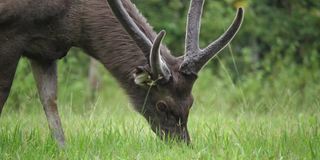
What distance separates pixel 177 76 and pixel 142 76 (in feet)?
1.09

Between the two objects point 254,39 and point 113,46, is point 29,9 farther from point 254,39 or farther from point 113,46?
point 254,39

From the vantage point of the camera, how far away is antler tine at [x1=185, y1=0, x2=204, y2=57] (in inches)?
254

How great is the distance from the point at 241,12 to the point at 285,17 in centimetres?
864

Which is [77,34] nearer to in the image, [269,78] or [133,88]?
[133,88]

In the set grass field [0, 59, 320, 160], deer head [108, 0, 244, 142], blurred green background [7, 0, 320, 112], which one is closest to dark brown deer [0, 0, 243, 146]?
deer head [108, 0, 244, 142]

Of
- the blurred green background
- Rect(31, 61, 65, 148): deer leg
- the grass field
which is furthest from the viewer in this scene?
the blurred green background

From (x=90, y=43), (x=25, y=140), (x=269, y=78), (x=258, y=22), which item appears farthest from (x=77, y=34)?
(x=258, y=22)

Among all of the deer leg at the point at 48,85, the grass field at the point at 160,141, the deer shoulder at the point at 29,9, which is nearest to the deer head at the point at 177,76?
the grass field at the point at 160,141

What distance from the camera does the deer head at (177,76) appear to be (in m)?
6.39

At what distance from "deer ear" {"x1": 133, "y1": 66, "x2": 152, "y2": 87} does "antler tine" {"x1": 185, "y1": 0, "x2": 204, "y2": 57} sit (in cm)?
42

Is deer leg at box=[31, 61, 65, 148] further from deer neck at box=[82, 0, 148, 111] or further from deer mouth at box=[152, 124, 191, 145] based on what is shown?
deer mouth at box=[152, 124, 191, 145]

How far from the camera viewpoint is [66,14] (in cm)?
653

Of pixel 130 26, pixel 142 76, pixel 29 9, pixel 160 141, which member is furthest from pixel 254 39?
pixel 29 9

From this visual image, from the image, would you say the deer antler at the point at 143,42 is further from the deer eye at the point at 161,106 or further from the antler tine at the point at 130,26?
the deer eye at the point at 161,106
